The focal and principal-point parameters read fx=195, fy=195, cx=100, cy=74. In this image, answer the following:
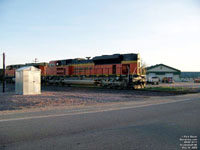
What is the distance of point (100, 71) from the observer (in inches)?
1041

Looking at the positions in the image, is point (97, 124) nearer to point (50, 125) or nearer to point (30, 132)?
point (50, 125)

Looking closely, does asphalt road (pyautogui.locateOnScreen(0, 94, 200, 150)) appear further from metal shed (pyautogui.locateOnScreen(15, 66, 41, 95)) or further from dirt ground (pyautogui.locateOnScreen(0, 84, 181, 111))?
metal shed (pyautogui.locateOnScreen(15, 66, 41, 95))

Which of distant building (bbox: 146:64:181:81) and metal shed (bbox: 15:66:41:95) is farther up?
distant building (bbox: 146:64:181:81)

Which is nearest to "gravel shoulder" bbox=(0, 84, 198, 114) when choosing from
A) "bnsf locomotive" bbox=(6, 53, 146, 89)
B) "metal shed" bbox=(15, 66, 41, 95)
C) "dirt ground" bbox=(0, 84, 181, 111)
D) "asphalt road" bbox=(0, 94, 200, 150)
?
"dirt ground" bbox=(0, 84, 181, 111)

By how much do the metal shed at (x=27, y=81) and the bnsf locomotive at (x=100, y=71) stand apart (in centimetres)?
941

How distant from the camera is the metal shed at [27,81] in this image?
60.6 feet

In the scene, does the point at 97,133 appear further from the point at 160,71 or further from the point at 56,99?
the point at 160,71

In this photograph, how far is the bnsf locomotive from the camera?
76.3 feet

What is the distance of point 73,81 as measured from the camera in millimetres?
29875

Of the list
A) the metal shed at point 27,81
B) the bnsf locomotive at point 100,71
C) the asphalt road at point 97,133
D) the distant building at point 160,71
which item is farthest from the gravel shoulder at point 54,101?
the distant building at point 160,71

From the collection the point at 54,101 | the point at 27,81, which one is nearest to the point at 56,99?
the point at 54,101

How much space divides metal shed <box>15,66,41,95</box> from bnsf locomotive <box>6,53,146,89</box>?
9.41 metres

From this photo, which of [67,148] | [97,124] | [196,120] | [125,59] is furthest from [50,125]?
[125,59]

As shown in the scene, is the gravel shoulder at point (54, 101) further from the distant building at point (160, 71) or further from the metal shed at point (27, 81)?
the distant building at point (160, 71)
